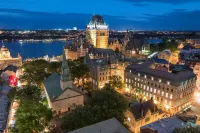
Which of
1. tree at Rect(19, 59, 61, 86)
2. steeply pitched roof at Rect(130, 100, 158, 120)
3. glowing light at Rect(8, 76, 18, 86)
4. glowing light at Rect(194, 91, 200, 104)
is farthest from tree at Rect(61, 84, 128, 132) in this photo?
glowing light at Rect(8, 76, 18, 86)

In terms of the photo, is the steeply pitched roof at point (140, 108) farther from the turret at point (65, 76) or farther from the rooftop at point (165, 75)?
the turret at point (65, 76)

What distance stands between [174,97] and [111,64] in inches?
1053

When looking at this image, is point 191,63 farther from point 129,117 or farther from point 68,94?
point 68,94

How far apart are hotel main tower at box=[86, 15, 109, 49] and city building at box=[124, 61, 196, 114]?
65908 mm

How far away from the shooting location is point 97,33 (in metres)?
123

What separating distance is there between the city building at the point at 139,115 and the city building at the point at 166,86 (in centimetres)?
813

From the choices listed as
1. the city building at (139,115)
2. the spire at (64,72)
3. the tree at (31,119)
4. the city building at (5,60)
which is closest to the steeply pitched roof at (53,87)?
the spire at (64,72)

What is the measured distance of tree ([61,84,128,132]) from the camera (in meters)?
30.8

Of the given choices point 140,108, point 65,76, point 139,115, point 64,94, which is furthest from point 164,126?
point 65,76

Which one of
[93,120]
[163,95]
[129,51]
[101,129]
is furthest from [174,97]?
[129,51]

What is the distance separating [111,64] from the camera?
226ft

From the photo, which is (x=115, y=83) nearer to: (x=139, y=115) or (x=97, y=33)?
(x=139, y=115)

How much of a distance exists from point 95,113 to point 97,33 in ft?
314

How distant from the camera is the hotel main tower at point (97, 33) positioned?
4865 inches
